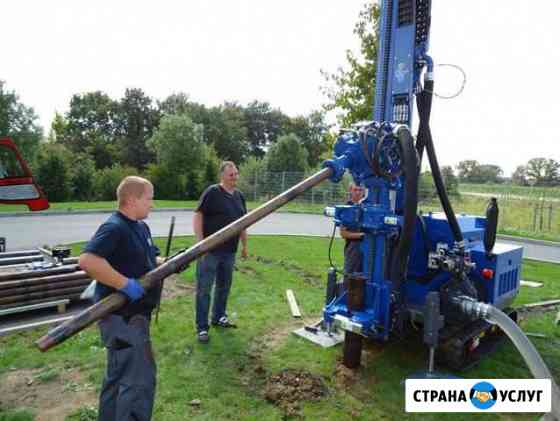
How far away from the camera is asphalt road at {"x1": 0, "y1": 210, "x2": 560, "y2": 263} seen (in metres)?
11.6

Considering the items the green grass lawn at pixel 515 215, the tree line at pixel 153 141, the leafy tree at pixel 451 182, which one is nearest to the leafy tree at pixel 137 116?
the tree line at pixel 153 141

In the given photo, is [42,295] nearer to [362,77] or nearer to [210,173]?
[362,77]

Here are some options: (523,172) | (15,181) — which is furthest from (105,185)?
(523,172)

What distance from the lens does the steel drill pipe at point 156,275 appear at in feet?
7.85

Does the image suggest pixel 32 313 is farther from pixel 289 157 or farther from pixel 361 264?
pixel 289 157

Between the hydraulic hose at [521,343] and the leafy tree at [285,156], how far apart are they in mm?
27388

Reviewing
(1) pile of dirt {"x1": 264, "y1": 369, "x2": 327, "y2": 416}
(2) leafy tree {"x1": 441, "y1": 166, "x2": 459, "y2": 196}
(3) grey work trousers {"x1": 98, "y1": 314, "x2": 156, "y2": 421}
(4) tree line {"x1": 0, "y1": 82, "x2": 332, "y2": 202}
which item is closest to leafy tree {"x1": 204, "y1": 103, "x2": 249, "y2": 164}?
(4) tree line {"x1": 0, "y1": 82, "x2": 332, "y2": 202}

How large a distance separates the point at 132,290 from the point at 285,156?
28.8 metres

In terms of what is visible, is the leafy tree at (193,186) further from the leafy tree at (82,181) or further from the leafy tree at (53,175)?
the leafy tree at (53,175)

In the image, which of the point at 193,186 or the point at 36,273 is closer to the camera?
the point at 36,273

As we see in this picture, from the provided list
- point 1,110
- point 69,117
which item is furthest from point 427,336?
point 69,117

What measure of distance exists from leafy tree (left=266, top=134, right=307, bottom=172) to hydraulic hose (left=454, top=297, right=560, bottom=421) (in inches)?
1078

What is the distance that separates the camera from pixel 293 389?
375cm

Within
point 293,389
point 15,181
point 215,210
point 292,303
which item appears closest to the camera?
point 293,389
